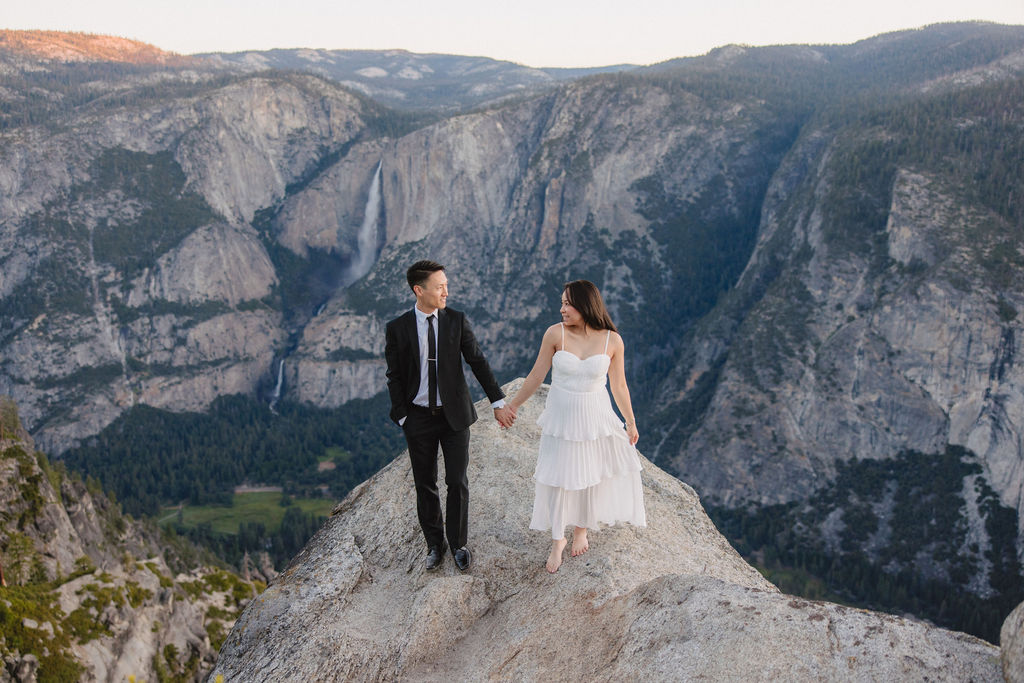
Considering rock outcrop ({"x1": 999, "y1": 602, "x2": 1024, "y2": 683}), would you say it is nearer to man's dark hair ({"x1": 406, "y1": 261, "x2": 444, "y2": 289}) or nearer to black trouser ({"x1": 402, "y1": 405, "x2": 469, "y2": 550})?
black trouser ({"x1": 402, "y1": 405, "x2": 469, "y2": 550})

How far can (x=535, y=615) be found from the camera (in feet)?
28.8

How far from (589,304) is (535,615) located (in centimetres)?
391

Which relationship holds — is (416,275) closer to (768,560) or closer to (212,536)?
(768,560)

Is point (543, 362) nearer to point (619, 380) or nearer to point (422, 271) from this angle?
point (619, 380)

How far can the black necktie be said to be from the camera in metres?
9.39

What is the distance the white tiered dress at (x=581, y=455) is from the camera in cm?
941

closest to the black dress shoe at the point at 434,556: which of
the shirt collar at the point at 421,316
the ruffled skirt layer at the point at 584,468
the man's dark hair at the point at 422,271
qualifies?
the ruffled skirt layer at the point at 584,468

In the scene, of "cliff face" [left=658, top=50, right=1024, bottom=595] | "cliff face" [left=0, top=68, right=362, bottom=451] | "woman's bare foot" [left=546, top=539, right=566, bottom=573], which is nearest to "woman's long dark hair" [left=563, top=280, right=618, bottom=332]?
"woman's bare foot" [left=546, top=539, right=566, bottom=573]

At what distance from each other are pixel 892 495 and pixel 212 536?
93653 mm

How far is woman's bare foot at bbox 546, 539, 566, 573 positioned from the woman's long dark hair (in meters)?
2.90

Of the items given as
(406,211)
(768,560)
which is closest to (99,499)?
(768,560)

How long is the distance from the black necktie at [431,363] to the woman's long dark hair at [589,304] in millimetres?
1854

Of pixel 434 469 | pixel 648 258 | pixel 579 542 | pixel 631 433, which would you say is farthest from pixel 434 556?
pixel 648 258

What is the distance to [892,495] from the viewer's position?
96.6 metres
